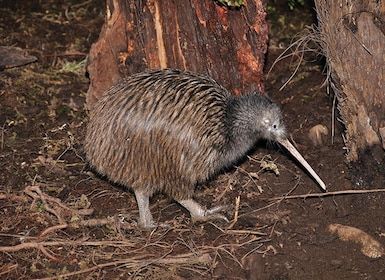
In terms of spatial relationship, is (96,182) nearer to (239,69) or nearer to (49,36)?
(239,69)

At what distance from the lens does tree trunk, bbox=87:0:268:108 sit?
6277mm

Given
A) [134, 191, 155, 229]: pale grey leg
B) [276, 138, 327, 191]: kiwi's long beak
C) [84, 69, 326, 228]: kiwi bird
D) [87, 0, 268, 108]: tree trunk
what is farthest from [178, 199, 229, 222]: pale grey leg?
[87, 0, 268, 108]: tree trunk

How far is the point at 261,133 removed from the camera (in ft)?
19.4

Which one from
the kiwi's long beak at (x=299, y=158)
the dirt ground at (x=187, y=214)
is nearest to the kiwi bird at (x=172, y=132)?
the kiwi's long beak at (x=299, y=158)

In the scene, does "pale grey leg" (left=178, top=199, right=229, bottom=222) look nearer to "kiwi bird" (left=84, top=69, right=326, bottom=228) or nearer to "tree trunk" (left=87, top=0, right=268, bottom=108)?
"kiwi bird" (left=84, top=69, right=326, bottom=228)

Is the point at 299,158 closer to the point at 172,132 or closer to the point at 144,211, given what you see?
the point at 172,132

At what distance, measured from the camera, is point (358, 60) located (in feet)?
18.8

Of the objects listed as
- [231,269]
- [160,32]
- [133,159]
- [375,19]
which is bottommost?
[231,269]

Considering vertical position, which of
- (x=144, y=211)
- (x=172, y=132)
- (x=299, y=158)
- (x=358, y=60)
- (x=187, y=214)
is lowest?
(x=187, y=214)

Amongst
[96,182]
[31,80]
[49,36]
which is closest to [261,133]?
[96,182]

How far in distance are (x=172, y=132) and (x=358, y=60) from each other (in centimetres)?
140

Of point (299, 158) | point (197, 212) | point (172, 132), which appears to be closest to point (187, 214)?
point (197, 212)

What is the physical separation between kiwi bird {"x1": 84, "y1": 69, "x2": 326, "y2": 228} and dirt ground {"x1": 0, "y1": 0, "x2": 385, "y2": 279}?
25 centimetres

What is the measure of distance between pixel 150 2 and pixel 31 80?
6.50ft
